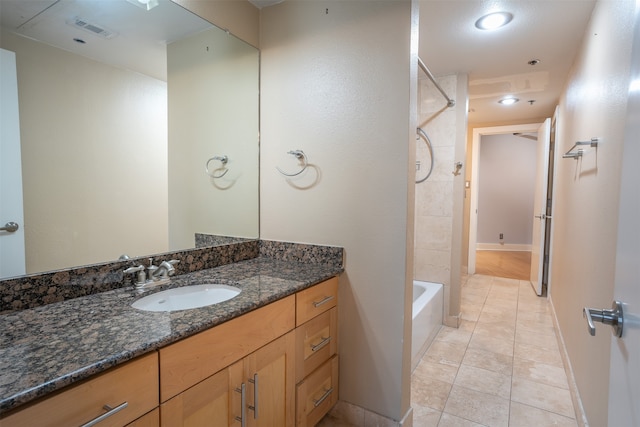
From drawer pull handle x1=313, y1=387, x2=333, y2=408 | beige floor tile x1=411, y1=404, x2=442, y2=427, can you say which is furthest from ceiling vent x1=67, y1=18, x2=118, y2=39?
beige floor tile x1=411, y1=404, x2=442, y2=427

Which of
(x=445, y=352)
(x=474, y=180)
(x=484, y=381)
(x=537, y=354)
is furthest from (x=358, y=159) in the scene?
(x=474, y=180)

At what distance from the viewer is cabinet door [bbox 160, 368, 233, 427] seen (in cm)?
90

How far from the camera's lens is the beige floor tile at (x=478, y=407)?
1.76 m

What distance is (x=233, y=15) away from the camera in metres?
1.75

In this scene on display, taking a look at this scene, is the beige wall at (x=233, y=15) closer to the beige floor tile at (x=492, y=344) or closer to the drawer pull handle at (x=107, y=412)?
the drawer pull handle at (x=107, y=412)

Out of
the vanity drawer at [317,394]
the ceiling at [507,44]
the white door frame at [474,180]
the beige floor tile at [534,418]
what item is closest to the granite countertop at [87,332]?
the vanity drawer at [317,394]

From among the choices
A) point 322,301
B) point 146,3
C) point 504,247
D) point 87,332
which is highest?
point 146,3

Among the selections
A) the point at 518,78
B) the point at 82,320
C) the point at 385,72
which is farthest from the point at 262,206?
the point at 518,78

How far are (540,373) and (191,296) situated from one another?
91.4 inches

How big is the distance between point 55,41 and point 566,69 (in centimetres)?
359

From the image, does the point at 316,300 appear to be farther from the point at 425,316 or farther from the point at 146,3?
the point at 146,3

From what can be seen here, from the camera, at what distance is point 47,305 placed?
1.09 m

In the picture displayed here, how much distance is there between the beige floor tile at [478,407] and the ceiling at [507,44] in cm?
232

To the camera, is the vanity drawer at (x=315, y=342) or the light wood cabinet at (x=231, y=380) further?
the vanity drawer at (x=315, y=342)
